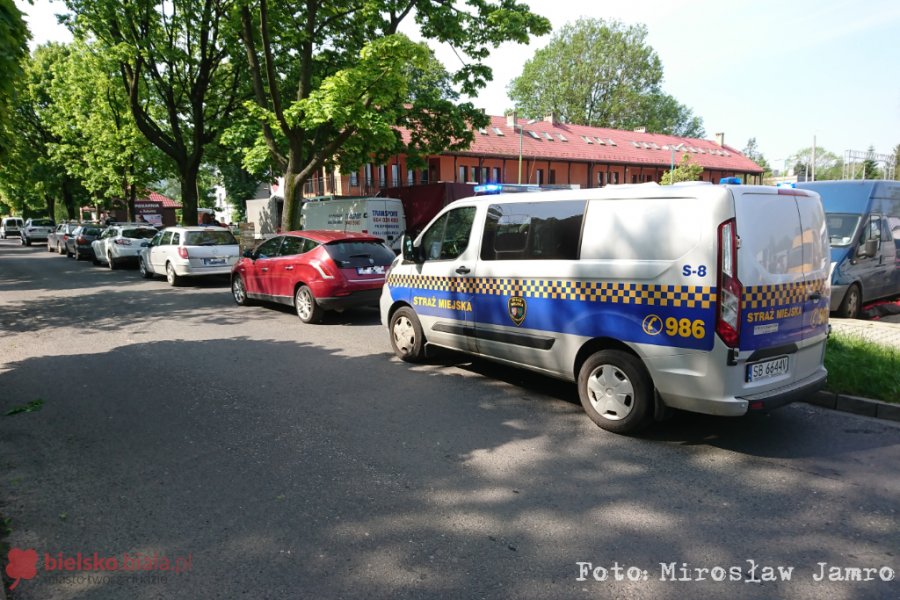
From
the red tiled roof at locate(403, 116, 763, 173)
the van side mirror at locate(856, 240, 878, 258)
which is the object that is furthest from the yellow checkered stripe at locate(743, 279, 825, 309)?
the red tiled roof at locate(403, 116, 763, 173)

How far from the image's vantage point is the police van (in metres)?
4.20

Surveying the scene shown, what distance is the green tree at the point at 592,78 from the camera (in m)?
60.5

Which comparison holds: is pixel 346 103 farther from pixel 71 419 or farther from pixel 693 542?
pixel 693 542

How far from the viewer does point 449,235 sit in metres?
6.56

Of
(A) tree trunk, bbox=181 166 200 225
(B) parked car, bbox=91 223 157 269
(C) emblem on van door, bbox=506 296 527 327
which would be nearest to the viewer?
(C) emblem on van door, bbox=506 296 527 327

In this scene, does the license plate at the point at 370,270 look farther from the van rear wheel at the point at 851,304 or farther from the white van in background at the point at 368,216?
the white van in background at the point at 368,216

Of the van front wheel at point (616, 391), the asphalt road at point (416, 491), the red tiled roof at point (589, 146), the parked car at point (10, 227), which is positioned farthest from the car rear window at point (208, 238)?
the parked car at point (10, 227)

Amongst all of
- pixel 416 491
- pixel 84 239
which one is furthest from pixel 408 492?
pixel 84 239

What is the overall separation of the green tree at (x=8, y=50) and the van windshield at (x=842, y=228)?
11.2 meters

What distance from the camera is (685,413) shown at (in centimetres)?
540

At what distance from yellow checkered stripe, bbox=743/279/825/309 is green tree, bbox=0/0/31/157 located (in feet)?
19.2

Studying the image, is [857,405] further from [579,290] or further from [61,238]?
[61,238]

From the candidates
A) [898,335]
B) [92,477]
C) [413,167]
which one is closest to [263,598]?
[92,477]

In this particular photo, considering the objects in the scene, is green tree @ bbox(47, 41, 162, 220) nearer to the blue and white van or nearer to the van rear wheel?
the blue and white van
